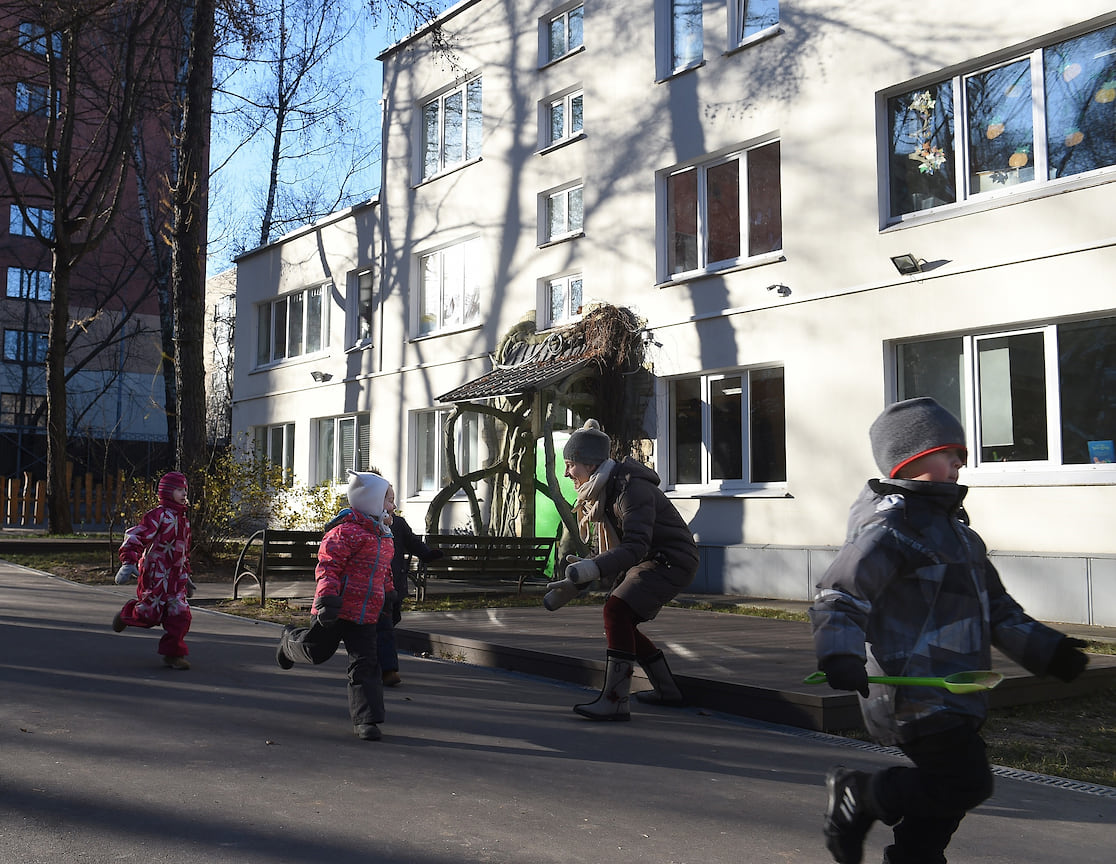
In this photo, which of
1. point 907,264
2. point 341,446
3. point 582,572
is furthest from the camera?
point 341,446

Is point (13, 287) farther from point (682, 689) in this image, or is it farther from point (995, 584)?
point (995, 584)

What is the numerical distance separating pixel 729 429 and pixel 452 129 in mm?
9257

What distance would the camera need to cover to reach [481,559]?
13359 mm

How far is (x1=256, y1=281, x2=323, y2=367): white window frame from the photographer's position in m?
24.6

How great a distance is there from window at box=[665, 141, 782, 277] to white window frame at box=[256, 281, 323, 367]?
34.6 feet

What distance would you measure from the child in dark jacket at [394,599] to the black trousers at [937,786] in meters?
3.96

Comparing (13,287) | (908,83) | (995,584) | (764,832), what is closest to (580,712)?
(764,832)

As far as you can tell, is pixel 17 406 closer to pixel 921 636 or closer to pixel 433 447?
pixel 433 447

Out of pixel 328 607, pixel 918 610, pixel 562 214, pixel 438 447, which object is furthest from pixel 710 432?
pixel 918 610

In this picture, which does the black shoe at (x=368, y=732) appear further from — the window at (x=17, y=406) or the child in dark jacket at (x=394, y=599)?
the window at (x=17, y=406)

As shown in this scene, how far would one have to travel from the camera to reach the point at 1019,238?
1167 centimetres

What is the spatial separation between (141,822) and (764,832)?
91.3 inches

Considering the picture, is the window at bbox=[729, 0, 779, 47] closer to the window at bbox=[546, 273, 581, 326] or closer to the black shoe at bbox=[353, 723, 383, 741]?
the window at bbox=[546, 273, 581, 326]

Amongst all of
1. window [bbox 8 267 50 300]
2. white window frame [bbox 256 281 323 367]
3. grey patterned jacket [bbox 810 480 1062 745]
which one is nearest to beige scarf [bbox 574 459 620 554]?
grey patterned jacket [bbox 810 480 1062 745]
